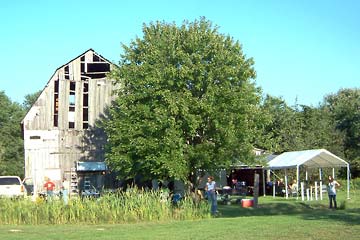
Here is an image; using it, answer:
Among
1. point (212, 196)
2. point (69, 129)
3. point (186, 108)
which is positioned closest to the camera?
point (212, 196)

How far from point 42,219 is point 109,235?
19.2 ft

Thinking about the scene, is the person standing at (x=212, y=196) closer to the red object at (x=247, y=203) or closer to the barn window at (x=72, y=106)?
the red object at (x=247, y=203)

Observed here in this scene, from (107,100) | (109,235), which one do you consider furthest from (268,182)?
(109,235)

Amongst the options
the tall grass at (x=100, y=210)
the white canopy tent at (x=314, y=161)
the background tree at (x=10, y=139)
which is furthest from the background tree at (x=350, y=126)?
the background tree at (x=10, y=139)

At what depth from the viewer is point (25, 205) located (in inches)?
757

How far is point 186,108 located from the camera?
1072 inches

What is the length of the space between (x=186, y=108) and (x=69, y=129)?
14.3m

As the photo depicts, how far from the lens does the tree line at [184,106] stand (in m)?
27.5

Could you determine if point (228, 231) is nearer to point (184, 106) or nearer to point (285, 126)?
point (184, 106)

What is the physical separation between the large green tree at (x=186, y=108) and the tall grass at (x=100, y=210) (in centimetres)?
731

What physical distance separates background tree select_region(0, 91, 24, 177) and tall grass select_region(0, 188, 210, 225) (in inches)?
1865

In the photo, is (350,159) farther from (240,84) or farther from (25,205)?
(25,205)

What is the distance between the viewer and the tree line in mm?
27458

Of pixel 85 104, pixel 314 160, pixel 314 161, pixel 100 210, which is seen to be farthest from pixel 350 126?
pixel 100 210
